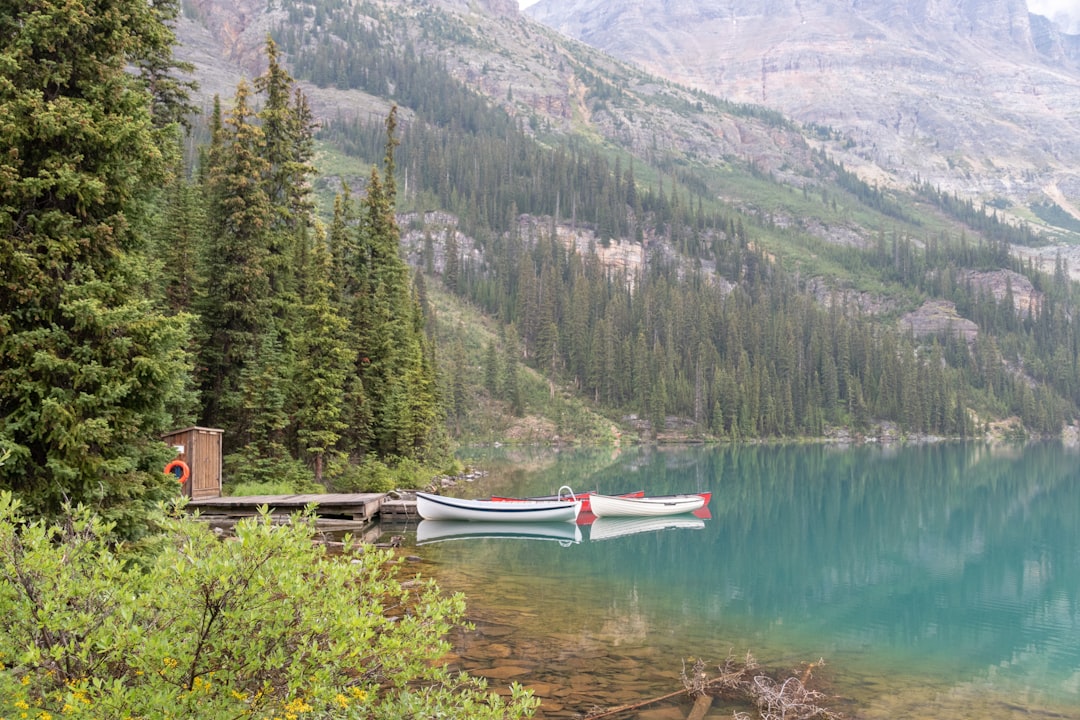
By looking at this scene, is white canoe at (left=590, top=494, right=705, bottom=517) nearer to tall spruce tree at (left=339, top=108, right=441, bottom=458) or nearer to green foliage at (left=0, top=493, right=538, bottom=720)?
tall spruce tree at (left=339, top=108, right=441, bottom=458)

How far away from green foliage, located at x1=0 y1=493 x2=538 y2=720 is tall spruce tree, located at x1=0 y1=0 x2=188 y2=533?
248 inches

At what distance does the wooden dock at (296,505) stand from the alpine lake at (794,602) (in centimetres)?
219

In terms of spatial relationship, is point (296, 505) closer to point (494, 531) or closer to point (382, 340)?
point (494, 531)

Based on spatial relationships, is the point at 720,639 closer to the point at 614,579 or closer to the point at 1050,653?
the point at 614,579

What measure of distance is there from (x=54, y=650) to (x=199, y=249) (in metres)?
28.8

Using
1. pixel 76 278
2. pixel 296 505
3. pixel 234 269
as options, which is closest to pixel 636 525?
pixel 296 505

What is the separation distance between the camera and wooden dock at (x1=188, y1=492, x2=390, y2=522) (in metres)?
27.1

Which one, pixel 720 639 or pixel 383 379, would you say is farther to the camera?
pixel 383 379

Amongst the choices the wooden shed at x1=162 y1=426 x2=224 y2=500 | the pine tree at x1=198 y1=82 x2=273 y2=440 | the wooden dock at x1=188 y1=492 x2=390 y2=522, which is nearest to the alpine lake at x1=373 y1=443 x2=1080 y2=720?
the wooden dock at x1=188 y1=492 x2=390 y2=522

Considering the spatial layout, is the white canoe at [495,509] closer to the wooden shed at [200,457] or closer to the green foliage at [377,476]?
the green foliage at [377,476]

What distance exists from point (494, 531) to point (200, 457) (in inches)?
519

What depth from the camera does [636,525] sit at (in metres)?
40.2

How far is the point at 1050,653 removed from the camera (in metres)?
19.4

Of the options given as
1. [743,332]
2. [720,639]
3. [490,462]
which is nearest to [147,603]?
[720,639]
